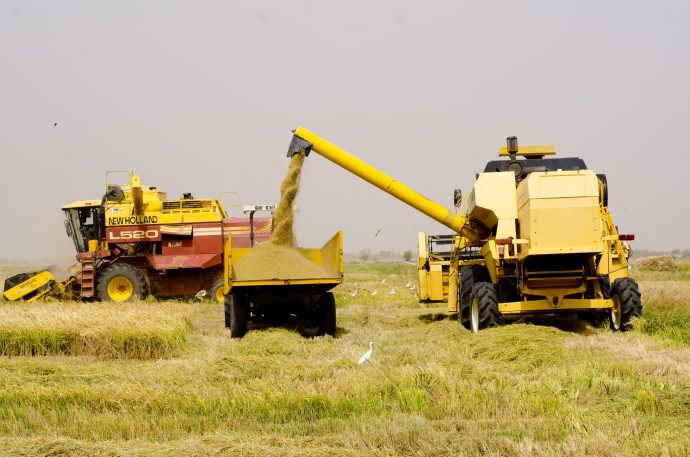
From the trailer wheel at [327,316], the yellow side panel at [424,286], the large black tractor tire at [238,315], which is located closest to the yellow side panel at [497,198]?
the trailer wheel at [327,316]

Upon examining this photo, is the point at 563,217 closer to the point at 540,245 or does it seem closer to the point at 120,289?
the point at 540,245

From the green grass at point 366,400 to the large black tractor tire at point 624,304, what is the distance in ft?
2.66

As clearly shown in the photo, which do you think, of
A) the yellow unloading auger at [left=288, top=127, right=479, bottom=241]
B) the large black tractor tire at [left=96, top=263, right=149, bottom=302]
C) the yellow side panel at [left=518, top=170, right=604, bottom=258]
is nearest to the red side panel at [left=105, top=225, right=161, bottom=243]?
the large black tractor tire at [left=96, top=263, right=149, bottom=302]

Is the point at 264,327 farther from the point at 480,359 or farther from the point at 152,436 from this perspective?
the point at 152,436

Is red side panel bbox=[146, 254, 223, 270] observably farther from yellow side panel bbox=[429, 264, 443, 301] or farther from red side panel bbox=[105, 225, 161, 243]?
yellow side panel bbox=[429, 264, 443, 301]

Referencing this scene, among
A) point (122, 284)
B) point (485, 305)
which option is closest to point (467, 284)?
point (485, 305)

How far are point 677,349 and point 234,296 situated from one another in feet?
19.0

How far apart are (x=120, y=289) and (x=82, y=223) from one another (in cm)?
268

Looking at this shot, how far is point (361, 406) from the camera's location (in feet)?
22.2

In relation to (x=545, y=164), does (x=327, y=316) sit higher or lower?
lower

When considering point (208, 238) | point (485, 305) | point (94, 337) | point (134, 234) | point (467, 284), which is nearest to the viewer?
point (94, 337)

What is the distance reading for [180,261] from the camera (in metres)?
19.8

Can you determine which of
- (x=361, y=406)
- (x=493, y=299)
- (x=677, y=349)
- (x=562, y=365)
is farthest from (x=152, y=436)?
(x=493, y=299)

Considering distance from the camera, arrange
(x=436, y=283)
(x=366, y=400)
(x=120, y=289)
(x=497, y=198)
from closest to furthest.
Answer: (x=366, y=400)
(x=497, y=198)
(x=436, y=283)
(x=120, y=289)
